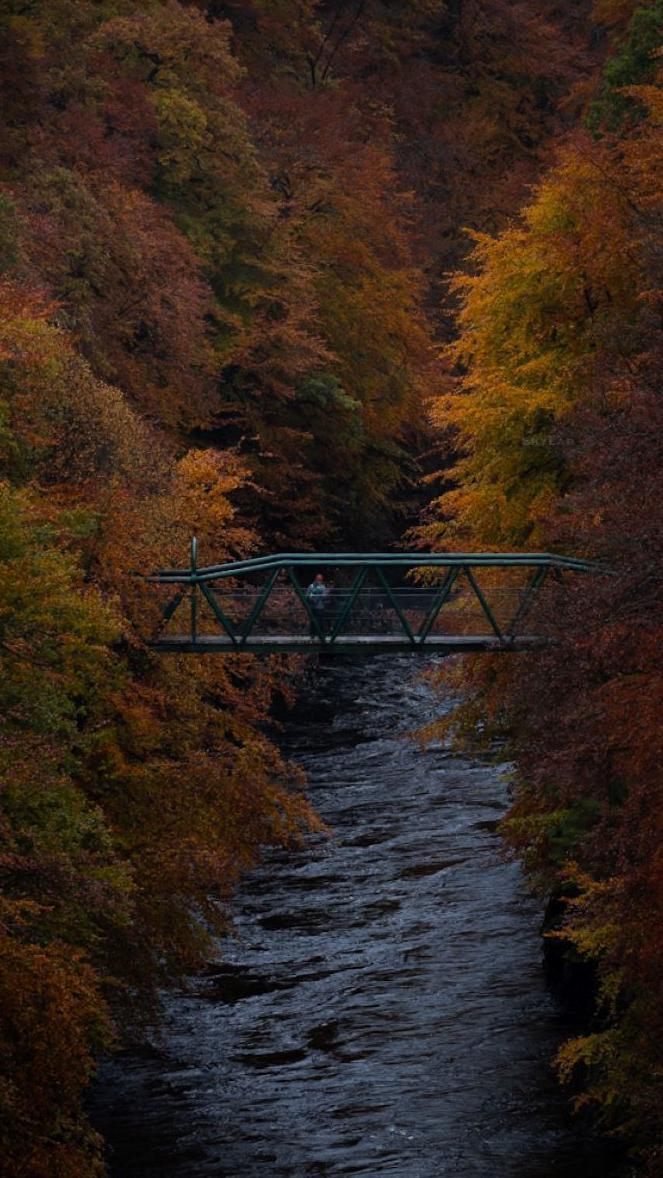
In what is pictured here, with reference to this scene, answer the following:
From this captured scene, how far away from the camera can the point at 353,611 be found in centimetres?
2628

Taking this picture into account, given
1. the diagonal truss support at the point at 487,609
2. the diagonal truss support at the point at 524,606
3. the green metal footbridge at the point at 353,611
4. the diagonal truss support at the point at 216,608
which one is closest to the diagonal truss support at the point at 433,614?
the green metal footbridge at the point at 353,611

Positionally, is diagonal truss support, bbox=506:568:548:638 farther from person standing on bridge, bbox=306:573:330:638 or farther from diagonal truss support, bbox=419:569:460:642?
person standing on bridge, bbox=306:573:330:638

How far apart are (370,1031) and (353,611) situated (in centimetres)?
617

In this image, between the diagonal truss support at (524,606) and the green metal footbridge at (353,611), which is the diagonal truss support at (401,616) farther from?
the diagonal truss support at (524,606)

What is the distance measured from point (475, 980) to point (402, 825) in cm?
733

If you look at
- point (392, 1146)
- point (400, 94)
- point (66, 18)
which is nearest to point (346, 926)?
point (392, 1146)

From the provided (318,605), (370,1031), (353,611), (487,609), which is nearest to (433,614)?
(487,609)

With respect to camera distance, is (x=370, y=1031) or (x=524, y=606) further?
(x=524, y=606)

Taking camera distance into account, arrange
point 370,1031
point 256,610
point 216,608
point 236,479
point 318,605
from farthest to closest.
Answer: point 236,479 → point 318,605 → point 256,610 → point 216,608 → point 370,1031

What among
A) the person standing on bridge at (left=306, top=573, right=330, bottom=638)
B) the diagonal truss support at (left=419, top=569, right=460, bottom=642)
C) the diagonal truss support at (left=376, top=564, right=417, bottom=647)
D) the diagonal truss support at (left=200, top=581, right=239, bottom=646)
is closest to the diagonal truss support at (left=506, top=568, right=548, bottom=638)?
the diagonal truss support at (left=419, top=569, right=460, bottom=642)

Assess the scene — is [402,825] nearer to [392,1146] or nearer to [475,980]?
[475,980]

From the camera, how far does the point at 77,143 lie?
4269 centimetres

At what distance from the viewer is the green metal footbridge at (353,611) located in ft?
82.3

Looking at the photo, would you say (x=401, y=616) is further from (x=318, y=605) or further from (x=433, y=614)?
(x=318, y=605)
